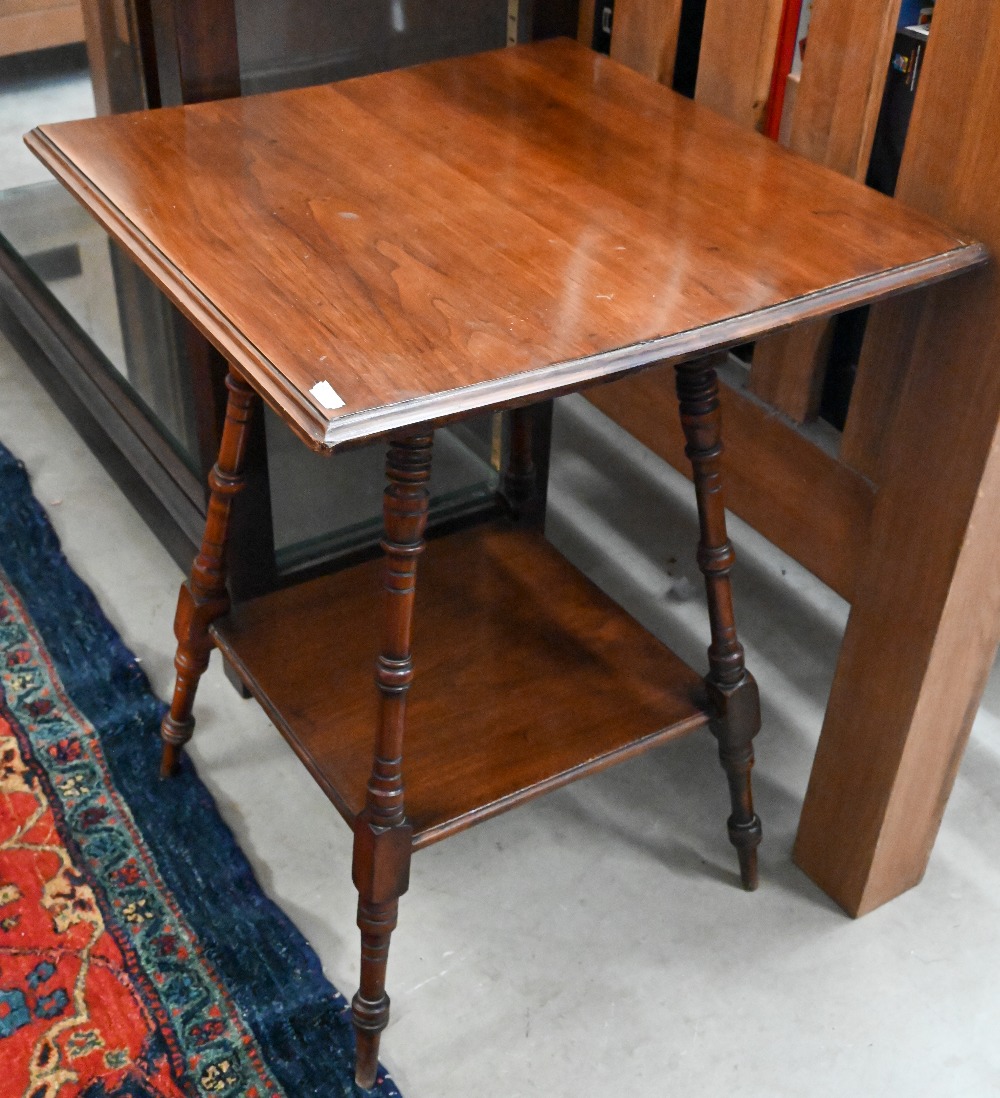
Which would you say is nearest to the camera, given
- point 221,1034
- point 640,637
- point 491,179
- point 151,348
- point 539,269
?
point 539,269

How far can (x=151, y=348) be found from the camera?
1.98m

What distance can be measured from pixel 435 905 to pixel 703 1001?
325 millimetres

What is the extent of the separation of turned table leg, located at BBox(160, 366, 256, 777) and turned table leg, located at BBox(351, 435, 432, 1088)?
27 cm

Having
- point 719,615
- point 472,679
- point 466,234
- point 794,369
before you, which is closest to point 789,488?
point 794,369

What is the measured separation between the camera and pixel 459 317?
1.03 m

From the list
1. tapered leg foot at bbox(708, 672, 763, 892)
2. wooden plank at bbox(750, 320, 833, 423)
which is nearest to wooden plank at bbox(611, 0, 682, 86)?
wooden plank at bbox(750, 320, 833, 423)

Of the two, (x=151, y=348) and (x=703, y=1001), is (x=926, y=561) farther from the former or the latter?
(x=151, y=348)

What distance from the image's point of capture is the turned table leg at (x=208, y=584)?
1.39m

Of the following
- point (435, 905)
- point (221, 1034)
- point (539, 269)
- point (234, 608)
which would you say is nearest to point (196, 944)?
point (221, 1034)

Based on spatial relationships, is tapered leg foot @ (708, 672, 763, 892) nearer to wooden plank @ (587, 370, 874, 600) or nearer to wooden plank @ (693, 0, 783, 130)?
wooden plank @ (587, 370, 874, 600)

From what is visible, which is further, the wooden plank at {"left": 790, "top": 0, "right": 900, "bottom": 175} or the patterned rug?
the patterned rug

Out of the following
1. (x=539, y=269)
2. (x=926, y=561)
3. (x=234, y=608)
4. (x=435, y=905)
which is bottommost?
(x=435, y=905)

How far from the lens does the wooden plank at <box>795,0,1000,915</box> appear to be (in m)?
1.15

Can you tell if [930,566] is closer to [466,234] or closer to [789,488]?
[789,488]
